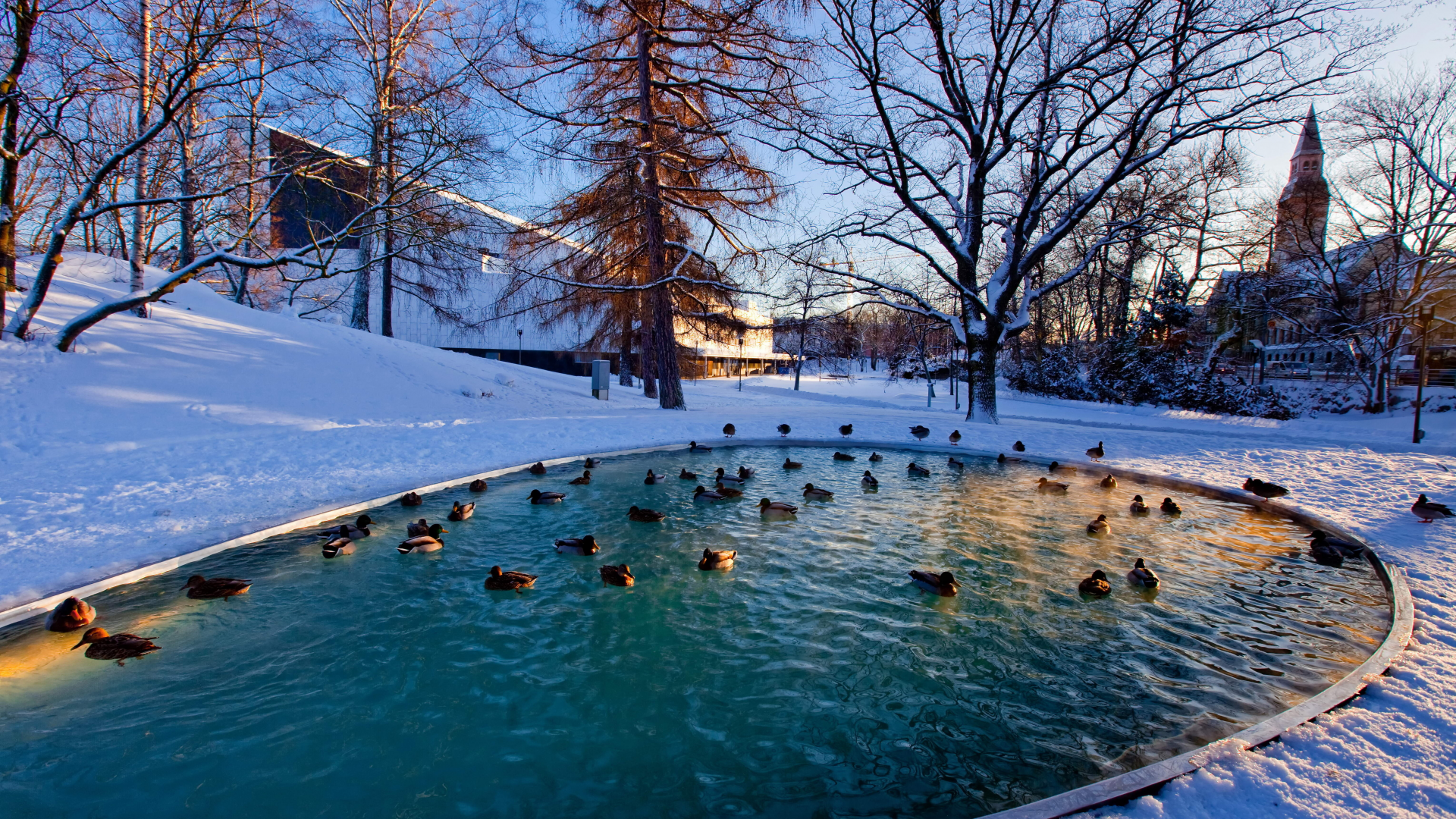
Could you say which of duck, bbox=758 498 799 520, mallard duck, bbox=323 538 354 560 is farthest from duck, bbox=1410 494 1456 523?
mallard duck, bbox=323 538 354 560

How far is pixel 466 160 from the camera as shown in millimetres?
13609

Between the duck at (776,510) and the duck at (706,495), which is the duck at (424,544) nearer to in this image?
the duck at (706,495)

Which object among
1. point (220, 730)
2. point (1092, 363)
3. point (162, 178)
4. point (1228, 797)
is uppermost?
point (162, 178)

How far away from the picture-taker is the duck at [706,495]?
9.23m

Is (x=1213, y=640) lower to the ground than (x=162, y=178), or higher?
lower

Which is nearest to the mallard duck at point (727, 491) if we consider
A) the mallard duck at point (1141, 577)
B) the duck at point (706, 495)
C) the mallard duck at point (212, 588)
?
the duck at point (706, 495)

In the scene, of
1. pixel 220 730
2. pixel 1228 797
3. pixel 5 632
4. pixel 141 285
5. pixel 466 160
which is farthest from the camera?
pixel 141 285

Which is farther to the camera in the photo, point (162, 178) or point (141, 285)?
point (141, 285)

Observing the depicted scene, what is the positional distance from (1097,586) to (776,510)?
3886 mm

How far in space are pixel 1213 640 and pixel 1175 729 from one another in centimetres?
176

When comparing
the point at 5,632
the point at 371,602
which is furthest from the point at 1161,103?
the point at 5,632

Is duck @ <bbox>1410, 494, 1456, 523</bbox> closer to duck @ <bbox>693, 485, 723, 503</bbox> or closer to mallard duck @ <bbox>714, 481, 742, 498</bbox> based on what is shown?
mallard duck @ <bbox>714, 481, 742, 498</bbox>

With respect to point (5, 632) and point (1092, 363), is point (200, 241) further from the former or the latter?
point (1092, 363)

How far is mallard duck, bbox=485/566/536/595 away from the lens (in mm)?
5727
